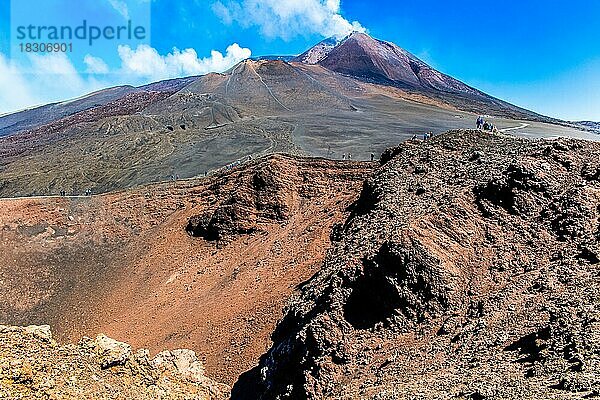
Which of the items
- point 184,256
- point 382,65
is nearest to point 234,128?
point 184,256

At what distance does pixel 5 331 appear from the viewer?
6828mm

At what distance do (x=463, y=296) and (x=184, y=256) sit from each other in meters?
12.9

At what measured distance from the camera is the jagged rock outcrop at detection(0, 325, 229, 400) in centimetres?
561

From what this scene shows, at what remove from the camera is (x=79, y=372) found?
20.9 feet

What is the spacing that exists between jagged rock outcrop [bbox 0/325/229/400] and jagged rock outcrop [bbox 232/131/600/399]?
2154 millimetres

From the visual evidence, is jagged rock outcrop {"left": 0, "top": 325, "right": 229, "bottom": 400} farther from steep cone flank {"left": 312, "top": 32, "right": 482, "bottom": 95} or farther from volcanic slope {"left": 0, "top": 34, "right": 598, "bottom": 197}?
steep cone flank {"left": 312, "top": 32, "right": 482, "bottom": 95}

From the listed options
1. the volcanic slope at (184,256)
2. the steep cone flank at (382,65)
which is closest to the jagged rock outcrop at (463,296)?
the volcanic slope at (184,256)

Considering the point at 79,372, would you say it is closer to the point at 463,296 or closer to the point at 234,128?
the point at 463,296

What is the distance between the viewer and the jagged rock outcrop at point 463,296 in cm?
523

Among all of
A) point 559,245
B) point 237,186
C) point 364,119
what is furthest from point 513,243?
point 364,119

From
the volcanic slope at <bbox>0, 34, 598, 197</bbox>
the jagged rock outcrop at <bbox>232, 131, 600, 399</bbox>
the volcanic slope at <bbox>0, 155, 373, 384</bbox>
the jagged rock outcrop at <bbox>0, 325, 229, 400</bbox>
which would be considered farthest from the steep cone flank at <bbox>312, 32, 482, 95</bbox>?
the jagged rock outcrop at <bbox>0, 325, 229, 400</bbox>

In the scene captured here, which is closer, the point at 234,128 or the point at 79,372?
the point at 79,372

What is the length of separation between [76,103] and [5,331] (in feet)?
376

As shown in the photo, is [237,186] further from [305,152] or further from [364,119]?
[364,119]
